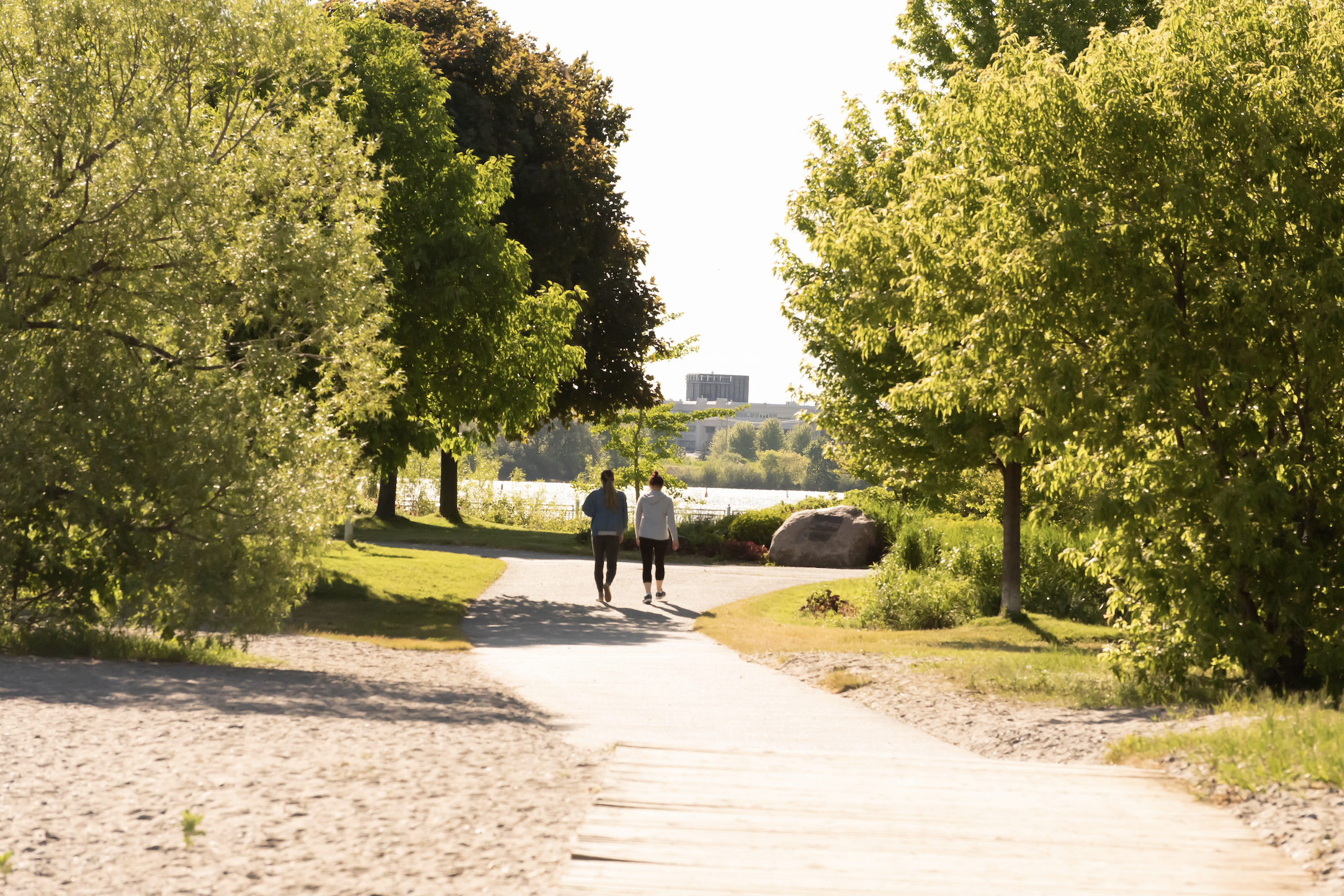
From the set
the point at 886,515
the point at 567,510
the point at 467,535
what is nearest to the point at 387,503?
the point at 467,535

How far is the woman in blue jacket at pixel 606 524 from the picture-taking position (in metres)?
17.4

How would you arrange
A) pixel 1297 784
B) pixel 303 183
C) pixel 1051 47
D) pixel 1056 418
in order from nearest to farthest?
pixel 1297 784, pixel 1056 418, pixel 303 183, pixel 1051 47

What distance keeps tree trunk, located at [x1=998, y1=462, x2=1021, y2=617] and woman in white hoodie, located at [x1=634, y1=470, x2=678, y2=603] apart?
507 cm

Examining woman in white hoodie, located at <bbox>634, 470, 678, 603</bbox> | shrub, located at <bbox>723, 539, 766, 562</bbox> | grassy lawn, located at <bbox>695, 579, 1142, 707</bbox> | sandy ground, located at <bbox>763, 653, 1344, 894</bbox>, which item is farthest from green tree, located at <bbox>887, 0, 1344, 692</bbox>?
shrub, located at <bbox>723, 539, 766, 562</bbox>

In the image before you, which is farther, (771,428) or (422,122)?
(771,428)

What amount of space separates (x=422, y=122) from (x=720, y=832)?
57.5ft

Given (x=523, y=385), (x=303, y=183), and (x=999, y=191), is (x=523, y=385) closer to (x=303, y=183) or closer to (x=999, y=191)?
(x=303, y=183)

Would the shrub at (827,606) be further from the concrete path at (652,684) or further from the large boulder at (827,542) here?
the large boulder at (827,542)

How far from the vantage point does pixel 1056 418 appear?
361 inches

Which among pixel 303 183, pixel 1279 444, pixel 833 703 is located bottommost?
pixel 833 703

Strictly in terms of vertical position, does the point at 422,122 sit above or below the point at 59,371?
above

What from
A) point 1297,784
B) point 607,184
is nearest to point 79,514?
point 1297,784

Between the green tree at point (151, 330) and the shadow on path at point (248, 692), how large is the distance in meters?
1.17

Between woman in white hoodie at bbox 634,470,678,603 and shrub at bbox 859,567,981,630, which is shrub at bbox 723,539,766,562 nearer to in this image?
shrub at bbox 859,567,981,630
